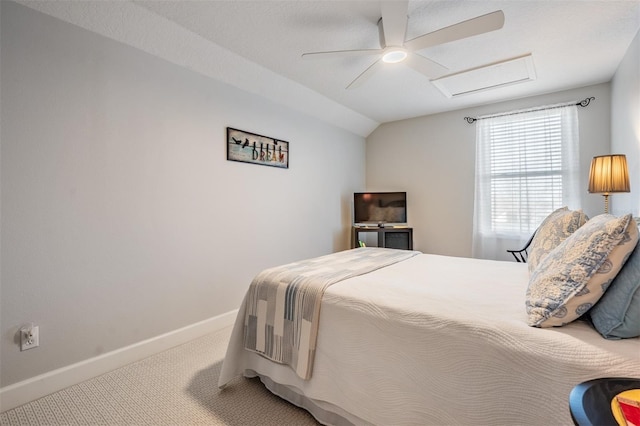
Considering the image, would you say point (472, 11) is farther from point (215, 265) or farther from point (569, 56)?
point (215, 265)

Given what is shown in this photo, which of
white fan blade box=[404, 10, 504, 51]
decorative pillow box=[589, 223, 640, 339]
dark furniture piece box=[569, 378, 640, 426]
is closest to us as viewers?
dark furniture piece box=[569, 378, 640, 426]

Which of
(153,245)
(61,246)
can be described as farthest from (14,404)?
(153,245)

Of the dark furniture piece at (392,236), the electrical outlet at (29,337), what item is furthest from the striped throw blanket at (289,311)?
the dark furniture piece at (392,236)

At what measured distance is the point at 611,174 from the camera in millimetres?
2250

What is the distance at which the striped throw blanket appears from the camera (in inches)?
60.6

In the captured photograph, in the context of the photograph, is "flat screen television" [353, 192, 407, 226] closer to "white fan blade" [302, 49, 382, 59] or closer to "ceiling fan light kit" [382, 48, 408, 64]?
"ceiling fan light kit" [382, 48, 408, 64]

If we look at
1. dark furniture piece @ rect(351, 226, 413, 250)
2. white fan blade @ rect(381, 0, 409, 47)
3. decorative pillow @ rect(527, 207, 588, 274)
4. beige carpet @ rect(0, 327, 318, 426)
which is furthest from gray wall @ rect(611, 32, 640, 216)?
beige carpet @ rect(0, 327, 318, 426)

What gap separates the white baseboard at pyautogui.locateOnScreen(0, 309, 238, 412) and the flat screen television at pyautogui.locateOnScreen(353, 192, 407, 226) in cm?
247

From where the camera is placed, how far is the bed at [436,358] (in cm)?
97

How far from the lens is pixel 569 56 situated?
8.71 feet

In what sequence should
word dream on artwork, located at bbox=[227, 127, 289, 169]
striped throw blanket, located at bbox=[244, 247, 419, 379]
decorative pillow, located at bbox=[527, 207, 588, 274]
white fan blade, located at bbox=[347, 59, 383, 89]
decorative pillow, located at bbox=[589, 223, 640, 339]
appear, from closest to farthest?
decorative pillow, located at bbox=[589, 223, 640, 339]
striped throw blanket, located at bbox=[244, 247, 419, 379]
decorative pillow, located at bbox=[527, 207, 588, 274]
white fan blade, located at bbox=[347, 59, 383, 89]
word dream on artwork, located at bbox=[227, 127, 289, 169]

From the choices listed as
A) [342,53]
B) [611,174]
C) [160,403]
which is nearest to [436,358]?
[160,403]

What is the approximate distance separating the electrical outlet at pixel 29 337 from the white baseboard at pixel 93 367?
20 cm

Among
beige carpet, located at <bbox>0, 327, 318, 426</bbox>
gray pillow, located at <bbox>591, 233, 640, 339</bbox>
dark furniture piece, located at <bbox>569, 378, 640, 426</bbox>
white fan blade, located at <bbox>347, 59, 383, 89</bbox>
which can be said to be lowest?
beige carpet, located at <bbox>0, 327, 318, 426</bbox>
